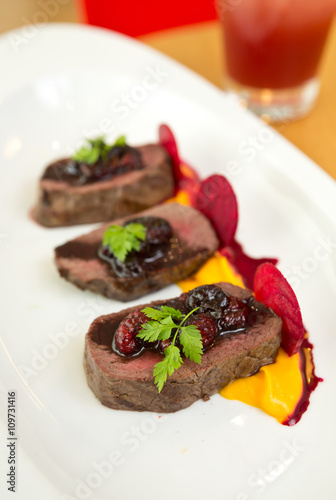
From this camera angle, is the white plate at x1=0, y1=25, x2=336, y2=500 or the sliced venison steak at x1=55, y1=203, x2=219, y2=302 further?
the sliced venison steak at x1=55, y1=203, x2=219, y2=302

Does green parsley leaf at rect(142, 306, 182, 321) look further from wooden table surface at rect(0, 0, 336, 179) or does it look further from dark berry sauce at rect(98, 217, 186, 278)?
wooden table surface at rect(0, 0, 336, 179)

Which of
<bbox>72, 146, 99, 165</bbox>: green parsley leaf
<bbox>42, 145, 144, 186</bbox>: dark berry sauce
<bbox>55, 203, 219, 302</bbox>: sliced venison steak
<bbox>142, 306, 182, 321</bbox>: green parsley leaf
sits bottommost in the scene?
<bbox>55, 203, 219, 302</bbox>: sliced venison steak

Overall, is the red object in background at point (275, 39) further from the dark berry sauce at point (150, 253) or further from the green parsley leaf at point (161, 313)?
the green parsley leaf at point (161, 313)

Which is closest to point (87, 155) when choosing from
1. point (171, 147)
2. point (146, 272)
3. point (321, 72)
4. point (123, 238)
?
point (171, 147)

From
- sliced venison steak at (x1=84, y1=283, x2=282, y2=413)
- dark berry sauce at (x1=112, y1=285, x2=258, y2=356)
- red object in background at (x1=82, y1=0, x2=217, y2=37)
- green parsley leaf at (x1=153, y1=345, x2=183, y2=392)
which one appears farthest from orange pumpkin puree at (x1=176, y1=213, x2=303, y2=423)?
red object in background at (x1=82, y1=0, x2=217, y2=37)

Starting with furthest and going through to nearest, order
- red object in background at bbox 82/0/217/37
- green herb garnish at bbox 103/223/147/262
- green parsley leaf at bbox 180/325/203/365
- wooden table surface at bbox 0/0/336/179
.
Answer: red object in background at bbox 82/0/217/37
wooden table surface at bbox 0/0/336/179
green herb garnish at bbox 103/223/147/262
green parsley leaf at bbox 180/325/203/365

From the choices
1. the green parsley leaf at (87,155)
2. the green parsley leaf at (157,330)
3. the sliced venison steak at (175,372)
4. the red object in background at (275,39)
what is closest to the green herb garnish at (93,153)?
the green parsley leaf at (87,155)

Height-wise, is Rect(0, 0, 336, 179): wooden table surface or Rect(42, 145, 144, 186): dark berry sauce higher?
Rect(0, 0, 336, 179): wooden table surface
